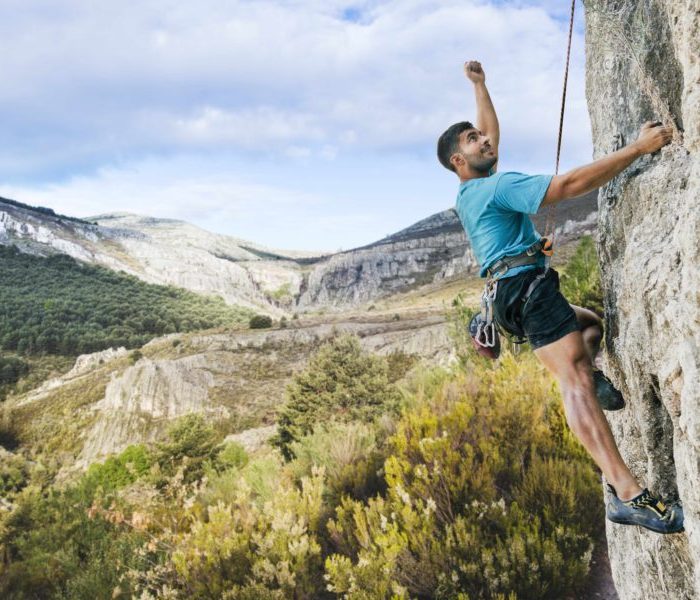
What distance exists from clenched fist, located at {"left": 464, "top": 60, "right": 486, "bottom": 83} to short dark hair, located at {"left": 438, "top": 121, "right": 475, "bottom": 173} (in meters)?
0.68

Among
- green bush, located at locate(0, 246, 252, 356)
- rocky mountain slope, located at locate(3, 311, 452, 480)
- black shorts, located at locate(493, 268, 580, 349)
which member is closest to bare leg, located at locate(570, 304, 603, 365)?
black shorts, located at locate(493, 268, 580, 349)

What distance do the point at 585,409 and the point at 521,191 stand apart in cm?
105

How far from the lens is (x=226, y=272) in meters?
131

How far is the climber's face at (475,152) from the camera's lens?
2.69 m

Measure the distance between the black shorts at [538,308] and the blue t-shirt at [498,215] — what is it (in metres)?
0.06

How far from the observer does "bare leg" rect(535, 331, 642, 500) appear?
217 centimetres

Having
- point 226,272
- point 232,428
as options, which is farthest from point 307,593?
point 226,272

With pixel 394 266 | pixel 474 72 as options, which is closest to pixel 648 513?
pixel 474 72

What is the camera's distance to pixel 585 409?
2262 mm

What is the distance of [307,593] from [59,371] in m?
57.8

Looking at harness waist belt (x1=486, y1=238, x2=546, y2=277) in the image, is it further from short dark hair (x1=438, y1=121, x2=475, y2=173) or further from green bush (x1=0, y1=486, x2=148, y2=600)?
green bush (x1=0, y1=486, x2=148, y2=600)

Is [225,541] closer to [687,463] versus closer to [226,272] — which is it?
[687,463]

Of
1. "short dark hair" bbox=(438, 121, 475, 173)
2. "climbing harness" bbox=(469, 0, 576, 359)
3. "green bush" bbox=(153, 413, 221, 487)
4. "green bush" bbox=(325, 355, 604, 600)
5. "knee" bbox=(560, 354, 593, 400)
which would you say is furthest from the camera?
"green bush" bbox=(153, 413, 221, 487)

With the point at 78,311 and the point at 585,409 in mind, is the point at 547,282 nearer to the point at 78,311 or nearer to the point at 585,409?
the point at 585,409
